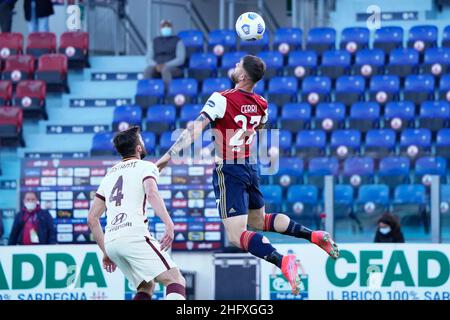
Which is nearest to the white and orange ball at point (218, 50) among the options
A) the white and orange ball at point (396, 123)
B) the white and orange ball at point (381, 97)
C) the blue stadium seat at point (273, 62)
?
the blue stadium seat at point (273, 62)

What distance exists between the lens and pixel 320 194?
52.6 ft

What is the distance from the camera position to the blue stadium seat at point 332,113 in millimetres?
19078

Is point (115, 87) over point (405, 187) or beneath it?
over

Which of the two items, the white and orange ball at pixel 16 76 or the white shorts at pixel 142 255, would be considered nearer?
the white shorts at pixel 142 255

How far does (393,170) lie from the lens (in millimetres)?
16406

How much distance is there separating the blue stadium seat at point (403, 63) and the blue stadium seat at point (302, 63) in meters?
1.30

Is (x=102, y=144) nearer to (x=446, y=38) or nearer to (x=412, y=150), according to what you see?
(x=412, y=150)

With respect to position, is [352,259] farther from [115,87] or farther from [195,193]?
[115,87]

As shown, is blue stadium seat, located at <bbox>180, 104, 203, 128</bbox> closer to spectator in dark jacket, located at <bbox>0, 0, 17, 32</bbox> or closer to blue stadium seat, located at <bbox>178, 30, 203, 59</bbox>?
blue stadium seat, located at <bbox>178, 30, 203, 59</bbox>

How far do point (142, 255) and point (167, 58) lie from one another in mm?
12063

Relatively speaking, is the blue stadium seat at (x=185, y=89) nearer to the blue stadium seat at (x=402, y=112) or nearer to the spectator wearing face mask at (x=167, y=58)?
the spectator wearing face mask at (x=167, y=58)
